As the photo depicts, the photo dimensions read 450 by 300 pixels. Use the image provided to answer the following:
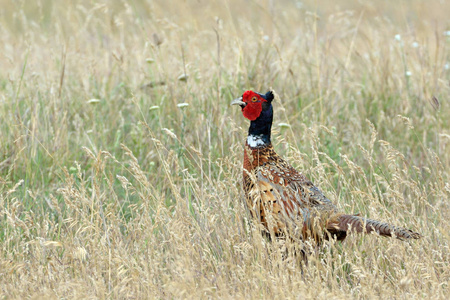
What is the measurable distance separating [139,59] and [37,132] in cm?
198

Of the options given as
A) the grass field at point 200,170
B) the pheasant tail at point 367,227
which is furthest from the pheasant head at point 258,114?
the pheasant tail at point 367,227

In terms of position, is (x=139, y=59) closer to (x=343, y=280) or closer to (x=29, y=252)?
(x=29, y=252)

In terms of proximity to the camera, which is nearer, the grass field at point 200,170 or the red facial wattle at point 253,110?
the grass field at point 200,170

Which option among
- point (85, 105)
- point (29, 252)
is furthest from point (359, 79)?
point (29, 252)

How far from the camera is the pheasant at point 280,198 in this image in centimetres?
309

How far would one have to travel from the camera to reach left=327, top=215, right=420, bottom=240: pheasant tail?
285 centimetres

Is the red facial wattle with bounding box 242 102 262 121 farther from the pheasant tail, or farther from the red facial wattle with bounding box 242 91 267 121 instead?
the pheasant tail

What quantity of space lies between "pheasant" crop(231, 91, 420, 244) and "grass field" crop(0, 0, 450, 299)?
0.43ft

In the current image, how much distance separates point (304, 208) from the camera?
3.34 meters

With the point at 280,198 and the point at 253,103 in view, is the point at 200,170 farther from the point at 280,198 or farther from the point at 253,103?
the point at 280,198

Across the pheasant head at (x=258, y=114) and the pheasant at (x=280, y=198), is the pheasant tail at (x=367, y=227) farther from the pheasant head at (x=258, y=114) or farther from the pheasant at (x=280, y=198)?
the pheasant head at (x=258, y=114)

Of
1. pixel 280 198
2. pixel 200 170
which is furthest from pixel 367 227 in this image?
pixel 200 170

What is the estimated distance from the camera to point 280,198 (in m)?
3.37

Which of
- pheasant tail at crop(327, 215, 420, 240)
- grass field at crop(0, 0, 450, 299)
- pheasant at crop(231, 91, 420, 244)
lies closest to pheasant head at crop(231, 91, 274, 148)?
pheasant at crop(231, 91, 420, 244)
